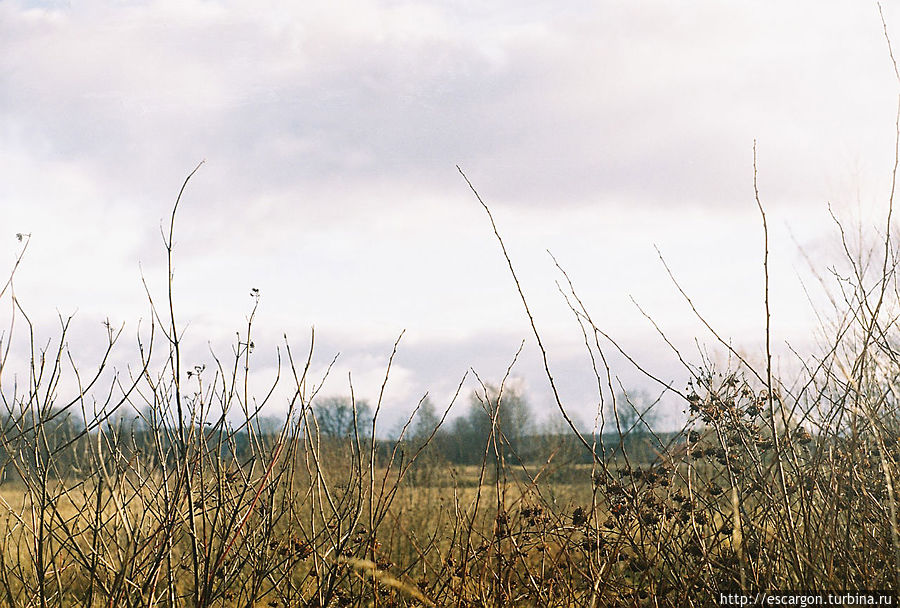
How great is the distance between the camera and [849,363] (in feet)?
9.87

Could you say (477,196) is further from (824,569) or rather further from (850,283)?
(824,569)

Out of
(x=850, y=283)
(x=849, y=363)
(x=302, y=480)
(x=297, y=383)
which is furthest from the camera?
(x=302, y=480)

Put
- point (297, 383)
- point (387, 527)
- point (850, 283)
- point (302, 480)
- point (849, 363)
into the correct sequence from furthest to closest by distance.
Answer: point (302, 480), point (387, 527), point (849, 363), point (850, 283), point (297, 383)

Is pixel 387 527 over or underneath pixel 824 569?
underneath

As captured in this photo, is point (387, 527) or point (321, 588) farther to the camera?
point (387, 527)

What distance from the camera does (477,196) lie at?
243 cm

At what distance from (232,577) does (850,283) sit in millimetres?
2406

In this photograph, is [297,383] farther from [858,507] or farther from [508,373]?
[858,507]

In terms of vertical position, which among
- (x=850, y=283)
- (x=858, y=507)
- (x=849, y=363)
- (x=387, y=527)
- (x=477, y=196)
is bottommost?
(x=387, y=527)

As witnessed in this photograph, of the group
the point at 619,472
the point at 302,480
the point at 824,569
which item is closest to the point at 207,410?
the point at 619,472

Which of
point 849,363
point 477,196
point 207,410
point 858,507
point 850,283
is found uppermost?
point 477,196

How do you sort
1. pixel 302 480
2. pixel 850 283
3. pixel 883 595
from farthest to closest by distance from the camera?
pixel 302 480 → pixel 850 283 → pixel 883 595

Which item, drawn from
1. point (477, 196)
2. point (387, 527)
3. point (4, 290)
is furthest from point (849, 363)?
point (387, 527)

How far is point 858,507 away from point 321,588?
1944mm
